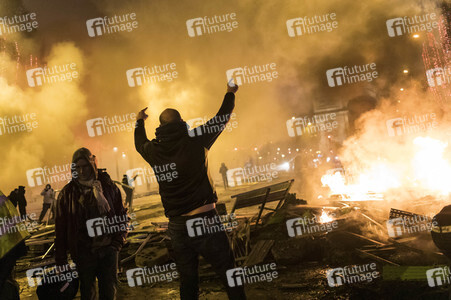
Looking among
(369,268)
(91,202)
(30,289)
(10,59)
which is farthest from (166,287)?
(10,59)

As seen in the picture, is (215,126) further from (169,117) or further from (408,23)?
(408,23)

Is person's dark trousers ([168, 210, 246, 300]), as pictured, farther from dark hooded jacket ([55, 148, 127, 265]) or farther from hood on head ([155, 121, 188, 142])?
dark hooded jacket ([55, 148, 127, 265])

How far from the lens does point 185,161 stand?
2693 mm

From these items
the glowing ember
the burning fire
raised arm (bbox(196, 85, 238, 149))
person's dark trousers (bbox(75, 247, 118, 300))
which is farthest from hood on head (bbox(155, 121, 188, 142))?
the burning fire

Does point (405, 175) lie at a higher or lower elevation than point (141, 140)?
lower

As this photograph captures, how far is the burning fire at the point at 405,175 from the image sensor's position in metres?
13.7

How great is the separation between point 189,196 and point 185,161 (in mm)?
378

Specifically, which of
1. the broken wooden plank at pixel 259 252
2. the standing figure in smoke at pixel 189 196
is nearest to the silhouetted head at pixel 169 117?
the standing figure in smoke at pixel 189 196

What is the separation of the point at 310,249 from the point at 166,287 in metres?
3.23

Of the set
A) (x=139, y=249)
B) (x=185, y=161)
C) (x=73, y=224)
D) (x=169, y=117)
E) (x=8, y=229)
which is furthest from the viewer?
(x=139, y=249)

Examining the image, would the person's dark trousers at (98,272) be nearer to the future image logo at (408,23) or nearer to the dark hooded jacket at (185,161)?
the dark hooded jacket at (185,161)

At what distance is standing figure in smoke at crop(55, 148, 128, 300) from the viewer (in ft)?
9.57

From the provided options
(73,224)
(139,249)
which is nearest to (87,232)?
(73,224)

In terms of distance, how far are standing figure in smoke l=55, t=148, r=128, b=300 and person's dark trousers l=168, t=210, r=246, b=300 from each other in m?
0.92
